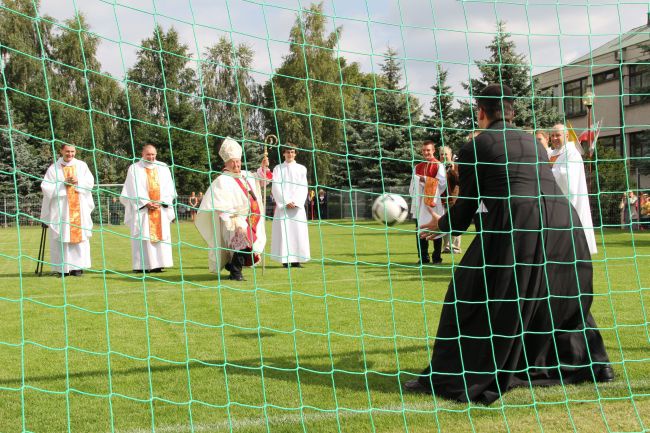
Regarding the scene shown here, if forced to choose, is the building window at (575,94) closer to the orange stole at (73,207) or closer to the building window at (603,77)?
the building window at (603,77)

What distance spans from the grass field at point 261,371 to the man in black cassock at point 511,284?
0.16 meters

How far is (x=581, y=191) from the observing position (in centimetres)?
904

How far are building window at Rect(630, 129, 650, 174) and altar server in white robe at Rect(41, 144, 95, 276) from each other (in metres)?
A: 19.1

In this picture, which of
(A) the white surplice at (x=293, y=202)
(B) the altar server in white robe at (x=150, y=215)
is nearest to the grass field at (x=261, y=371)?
(B) the altar server in white robe at (x=150, y=215)

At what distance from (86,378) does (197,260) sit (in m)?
8.65

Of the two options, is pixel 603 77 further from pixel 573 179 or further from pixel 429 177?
pixel 573 179

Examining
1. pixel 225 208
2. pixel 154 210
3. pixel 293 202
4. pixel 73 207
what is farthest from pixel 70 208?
pixel 293 202

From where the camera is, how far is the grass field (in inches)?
143

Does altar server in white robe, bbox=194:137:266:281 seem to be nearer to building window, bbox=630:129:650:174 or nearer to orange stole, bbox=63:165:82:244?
orange stole, bbox=63:165:82:244

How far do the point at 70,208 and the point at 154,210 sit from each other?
133 cm

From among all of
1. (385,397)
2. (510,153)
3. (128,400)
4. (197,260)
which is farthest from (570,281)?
(197,260)

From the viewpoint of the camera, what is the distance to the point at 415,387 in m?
4.11

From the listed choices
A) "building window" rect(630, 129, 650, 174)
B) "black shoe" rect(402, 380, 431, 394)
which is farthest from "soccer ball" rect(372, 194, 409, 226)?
"building window" rect(630, 129, 650, 174)

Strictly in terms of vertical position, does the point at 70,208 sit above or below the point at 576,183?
above
